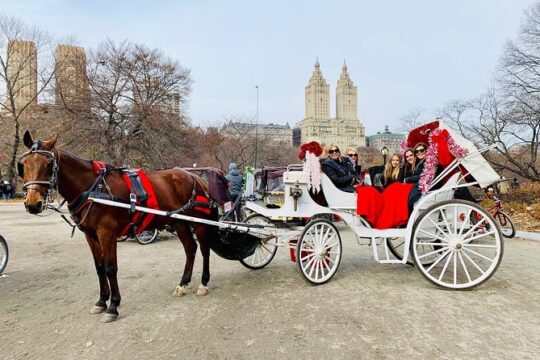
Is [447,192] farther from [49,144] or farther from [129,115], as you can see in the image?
[129,115]

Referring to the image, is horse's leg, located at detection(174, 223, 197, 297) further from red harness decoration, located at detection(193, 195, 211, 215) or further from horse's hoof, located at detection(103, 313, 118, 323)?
horse's hoof, located at detection(103, 313, 118, 323)

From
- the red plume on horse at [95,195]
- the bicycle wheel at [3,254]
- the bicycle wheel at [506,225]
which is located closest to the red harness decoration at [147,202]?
the red plume on horse at [95,195]

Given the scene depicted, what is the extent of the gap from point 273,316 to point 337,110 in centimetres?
13404

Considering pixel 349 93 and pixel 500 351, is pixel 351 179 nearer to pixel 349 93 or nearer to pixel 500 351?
pixel 500 351

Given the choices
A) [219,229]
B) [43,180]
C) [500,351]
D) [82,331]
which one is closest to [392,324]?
[500,351]

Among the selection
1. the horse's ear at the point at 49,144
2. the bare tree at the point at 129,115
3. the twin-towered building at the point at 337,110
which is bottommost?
the horse's ear at the point at 49,144

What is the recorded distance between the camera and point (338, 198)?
524cm

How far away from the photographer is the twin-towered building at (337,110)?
93688 mm

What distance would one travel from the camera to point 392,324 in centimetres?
359

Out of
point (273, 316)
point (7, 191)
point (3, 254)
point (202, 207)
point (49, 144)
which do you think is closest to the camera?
point (49, 144)

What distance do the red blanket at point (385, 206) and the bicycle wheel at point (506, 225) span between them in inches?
230

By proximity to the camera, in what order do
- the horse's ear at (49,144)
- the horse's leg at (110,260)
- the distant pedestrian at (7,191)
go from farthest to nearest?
the distant pedestrian at (7,191) → the horse's leg at (110,260) → the horse's ear at (49,144)

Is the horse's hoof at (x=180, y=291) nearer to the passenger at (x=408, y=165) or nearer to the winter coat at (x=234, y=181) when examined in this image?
the passenger at (x=408, y=165)

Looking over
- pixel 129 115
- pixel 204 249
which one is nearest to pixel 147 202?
pixel 204 249
